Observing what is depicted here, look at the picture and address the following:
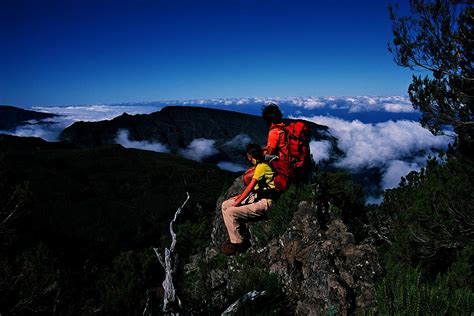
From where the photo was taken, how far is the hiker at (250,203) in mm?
6465

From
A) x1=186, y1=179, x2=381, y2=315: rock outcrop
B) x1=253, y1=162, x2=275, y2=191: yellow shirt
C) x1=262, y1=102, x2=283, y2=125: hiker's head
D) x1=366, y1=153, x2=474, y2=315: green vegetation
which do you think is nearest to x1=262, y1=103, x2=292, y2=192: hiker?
x1=262, y1=102, x2=283, y2=125: hiker's head

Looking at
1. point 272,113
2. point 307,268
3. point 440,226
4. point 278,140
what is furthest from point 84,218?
point 307,268

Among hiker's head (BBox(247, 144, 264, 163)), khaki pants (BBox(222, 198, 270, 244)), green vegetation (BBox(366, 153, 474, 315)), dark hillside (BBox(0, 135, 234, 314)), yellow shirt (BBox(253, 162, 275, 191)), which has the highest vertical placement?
hiker's head (BBox(247, 144, 264, 163))

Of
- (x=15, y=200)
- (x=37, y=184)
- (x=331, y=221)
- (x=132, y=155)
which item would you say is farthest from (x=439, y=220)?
(x=132, y=155)

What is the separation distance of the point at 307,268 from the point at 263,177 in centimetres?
196

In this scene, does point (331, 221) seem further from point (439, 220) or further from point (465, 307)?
point (465, 307)

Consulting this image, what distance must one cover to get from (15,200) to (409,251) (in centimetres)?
1333

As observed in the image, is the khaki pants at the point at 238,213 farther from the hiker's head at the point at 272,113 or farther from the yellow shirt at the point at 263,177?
the hiker's head at the point at 272,113

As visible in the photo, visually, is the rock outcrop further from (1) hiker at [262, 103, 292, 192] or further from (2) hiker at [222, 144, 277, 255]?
(1) hiker at [262, 103, 292, 192]

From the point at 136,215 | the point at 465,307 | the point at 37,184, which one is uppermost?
the point at 465,307

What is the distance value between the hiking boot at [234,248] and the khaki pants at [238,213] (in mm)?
97

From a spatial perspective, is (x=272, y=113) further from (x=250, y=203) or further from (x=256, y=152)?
(x=250, y=203)

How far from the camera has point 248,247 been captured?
726cm

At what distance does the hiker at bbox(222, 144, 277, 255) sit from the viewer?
255 inches
